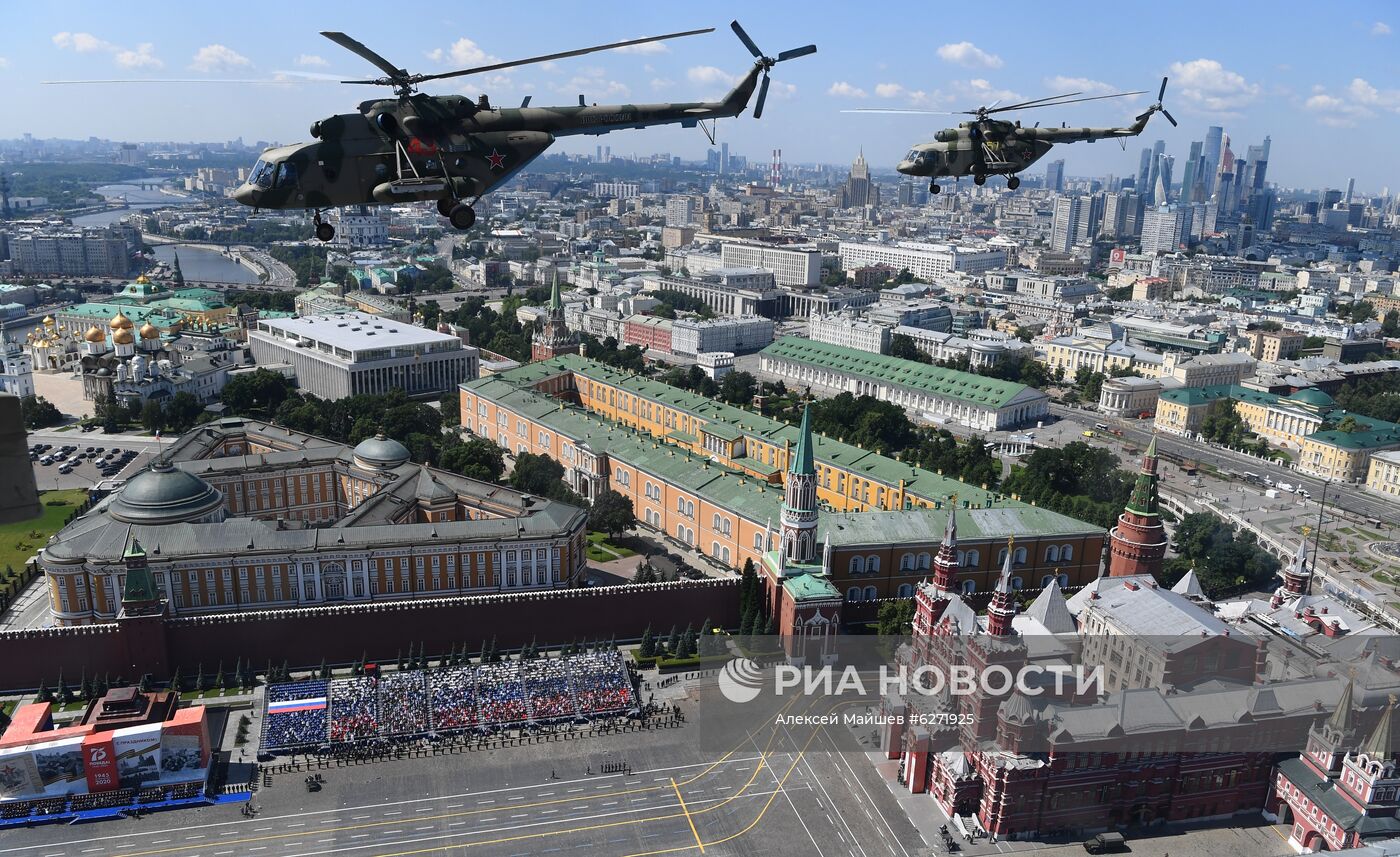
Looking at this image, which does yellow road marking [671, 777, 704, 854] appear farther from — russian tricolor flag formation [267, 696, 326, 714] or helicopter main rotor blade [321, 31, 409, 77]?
helicopter main rotor blade [321, 31, 409, 77]

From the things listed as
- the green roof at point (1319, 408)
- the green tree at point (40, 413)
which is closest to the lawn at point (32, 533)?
the green tree at point (40, 413)

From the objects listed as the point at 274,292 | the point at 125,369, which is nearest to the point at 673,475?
the point at 125,369

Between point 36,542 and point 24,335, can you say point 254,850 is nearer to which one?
point 36,542

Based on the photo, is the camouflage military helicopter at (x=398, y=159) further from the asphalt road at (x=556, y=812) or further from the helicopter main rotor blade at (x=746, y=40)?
the asphalt road at (x=556, y=812)

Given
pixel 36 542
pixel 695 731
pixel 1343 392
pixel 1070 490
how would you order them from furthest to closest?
pixel 1343 392 < pixel 1070 490 < pixel 36 542 < pixel 695 731

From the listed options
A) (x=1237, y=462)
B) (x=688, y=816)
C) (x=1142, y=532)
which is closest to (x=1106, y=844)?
(x=688, y=816)

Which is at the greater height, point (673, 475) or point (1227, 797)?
point (673, 475)

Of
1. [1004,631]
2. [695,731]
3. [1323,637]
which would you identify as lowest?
[695,731]

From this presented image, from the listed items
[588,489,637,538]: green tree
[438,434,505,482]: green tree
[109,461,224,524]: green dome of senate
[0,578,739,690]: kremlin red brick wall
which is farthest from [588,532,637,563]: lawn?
[109,461,224,524]: green dome of senate
